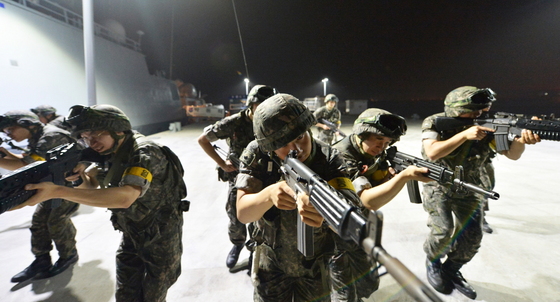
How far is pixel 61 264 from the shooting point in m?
3.33

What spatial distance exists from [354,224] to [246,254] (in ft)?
10.4

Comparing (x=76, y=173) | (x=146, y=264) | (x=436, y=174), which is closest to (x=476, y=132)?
(x=436, y=174)

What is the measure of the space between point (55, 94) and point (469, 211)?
51.9 feet

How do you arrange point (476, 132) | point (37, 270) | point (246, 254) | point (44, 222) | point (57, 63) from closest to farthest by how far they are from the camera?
point (476, 132) → point (37, 270) → point (44, 222) → point (246, 254) → point (57, 63)

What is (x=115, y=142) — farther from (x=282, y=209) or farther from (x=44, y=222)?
(x=44, y=222)

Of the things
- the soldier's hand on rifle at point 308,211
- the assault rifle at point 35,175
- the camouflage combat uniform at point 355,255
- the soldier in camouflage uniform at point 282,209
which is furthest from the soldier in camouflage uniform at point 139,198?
the camouflage combat uniform at point 355,255

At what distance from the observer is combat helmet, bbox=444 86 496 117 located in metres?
2.96

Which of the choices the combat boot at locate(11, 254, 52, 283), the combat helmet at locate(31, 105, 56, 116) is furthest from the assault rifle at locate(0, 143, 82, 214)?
the combat helmet at locate(31, 105, 56, 116)

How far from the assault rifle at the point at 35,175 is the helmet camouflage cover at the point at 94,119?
22cm

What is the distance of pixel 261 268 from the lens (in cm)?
186

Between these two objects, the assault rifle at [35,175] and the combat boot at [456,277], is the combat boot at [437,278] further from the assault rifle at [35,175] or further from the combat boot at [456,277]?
the assault rifle at [35,175]

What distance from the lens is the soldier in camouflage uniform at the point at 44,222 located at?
10.7ft

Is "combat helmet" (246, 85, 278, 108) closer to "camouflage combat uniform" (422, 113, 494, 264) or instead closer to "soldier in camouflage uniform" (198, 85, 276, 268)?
"soldier in camouflage uniform" (198, 85, 276, 268)

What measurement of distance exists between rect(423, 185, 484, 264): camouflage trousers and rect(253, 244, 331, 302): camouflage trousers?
196 cm
